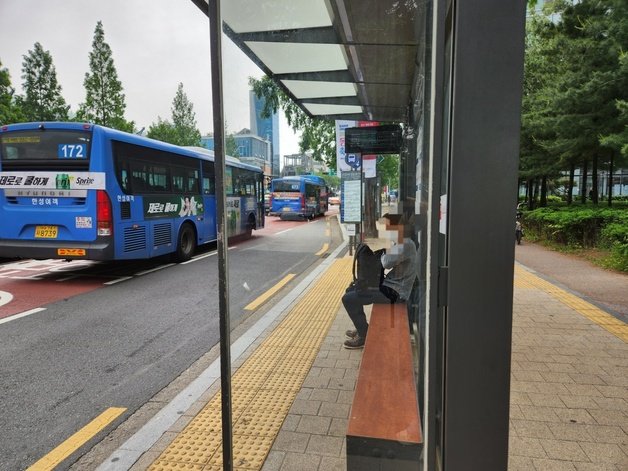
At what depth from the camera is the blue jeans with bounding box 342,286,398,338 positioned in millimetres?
3865

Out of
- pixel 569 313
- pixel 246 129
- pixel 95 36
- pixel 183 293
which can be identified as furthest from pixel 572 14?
pixel 95 36

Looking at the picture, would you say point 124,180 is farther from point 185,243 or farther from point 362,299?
point 362,299

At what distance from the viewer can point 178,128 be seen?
167ft

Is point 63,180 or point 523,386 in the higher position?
point 63,180

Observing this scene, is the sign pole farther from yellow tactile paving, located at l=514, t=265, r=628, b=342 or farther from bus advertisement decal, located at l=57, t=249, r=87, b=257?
bus advertisement decal, located at l=57, t=249, r=87, b=257

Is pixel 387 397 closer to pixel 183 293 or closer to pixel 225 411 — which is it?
pixel 225 411

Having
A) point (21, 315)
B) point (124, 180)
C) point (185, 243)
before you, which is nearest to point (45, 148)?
point (124, 180)

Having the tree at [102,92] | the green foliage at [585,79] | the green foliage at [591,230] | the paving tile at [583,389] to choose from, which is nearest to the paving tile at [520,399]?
the paving tile at [583,389]

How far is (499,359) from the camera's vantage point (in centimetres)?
155

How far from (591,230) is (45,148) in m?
12.0

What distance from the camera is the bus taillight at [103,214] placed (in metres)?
7.76

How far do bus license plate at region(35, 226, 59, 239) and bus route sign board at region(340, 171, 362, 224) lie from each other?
18.4 ft

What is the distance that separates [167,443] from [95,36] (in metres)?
40.4

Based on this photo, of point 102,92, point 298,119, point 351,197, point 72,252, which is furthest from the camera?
point 102,92
